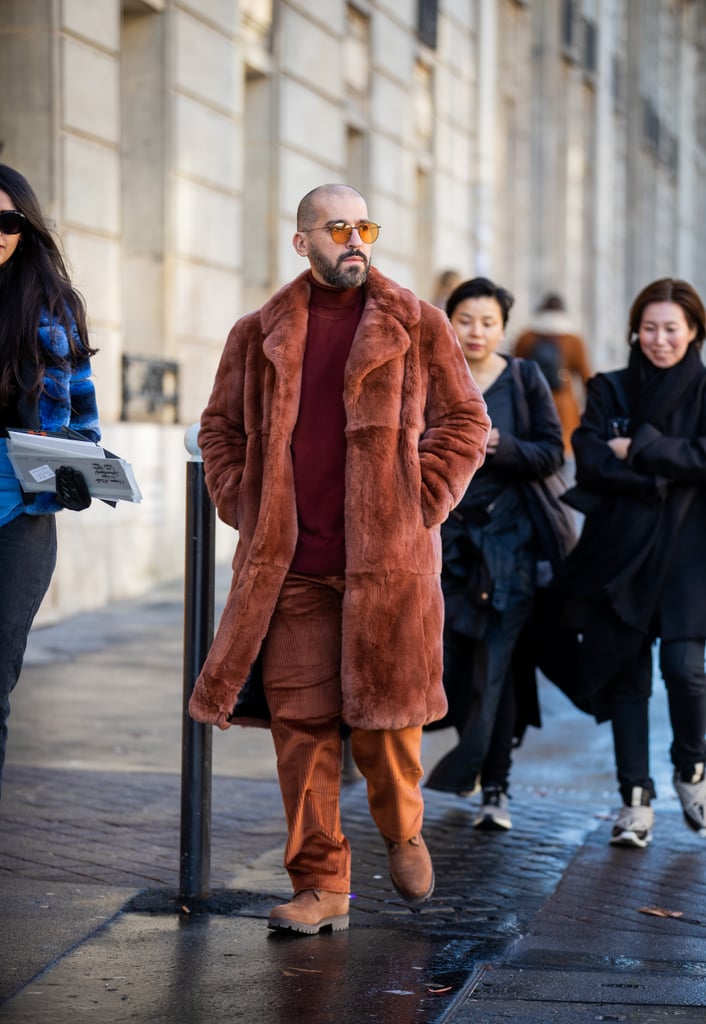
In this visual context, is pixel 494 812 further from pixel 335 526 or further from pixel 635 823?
pixel 335 526

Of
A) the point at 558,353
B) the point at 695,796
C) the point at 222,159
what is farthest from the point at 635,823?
the point at 222,159

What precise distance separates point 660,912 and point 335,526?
1446mm

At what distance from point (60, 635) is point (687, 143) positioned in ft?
105

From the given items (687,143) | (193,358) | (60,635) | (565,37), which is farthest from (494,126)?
(687,143)

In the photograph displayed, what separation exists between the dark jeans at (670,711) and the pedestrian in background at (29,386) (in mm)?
2255

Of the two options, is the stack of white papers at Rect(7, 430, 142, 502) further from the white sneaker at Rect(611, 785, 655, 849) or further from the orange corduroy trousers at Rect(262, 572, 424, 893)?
the white sneaker at Rect(611, 785, 655, 849)

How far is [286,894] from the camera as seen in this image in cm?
505

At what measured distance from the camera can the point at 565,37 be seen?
87.6 feet

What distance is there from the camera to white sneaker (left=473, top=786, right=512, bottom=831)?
239 inches

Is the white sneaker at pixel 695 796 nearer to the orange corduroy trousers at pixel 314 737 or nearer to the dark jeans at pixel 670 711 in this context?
the dark jeans at pixel 670 711

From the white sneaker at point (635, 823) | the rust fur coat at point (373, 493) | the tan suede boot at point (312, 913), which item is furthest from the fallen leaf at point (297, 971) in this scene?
the white sneaker at point (635, 823)

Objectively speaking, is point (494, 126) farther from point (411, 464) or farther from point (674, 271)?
point (411, 464)

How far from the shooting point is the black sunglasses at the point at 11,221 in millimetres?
4484

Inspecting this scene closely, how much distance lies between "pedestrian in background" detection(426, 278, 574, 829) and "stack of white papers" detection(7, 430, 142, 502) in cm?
198
